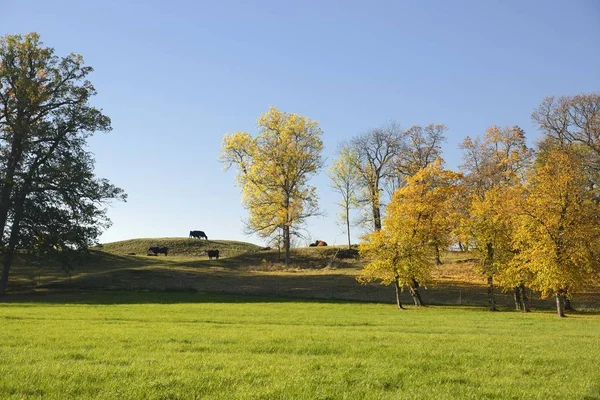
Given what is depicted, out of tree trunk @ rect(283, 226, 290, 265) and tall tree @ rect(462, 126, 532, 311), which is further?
tree trunk @ rect(283, 226, 290, 265)

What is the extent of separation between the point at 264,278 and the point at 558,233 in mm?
29333

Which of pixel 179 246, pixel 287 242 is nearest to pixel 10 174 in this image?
pixel 287 242

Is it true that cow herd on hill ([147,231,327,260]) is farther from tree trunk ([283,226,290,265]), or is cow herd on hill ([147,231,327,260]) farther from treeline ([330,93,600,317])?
treeline ([330,93,600,317])

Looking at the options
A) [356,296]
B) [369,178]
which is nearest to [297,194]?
[369,178]

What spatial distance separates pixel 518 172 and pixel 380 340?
44.4 metres

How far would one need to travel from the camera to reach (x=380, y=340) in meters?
14.8

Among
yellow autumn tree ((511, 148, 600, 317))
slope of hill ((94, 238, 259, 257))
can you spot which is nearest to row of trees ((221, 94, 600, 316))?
yellow autumn tree ((511, 148, 600, 317))

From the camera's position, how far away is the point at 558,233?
36125 mm

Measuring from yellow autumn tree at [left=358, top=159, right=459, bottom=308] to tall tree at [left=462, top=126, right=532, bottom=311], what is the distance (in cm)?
282

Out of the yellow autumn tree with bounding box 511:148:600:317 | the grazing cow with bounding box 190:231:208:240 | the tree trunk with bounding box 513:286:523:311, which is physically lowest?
the tree trunk with bounding box 513:286:523:311

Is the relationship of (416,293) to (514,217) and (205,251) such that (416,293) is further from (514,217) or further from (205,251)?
(205,251)

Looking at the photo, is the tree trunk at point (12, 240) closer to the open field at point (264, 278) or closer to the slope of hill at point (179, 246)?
the open field at point (264, 278)

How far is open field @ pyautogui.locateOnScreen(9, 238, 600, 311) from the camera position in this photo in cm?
4681

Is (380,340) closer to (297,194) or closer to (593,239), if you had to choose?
(593,239)
